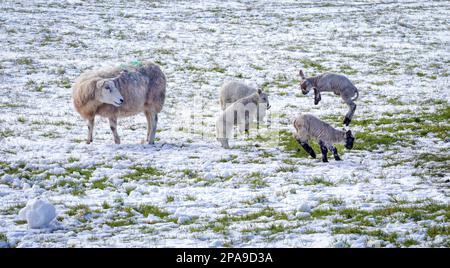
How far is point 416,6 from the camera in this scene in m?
54.2

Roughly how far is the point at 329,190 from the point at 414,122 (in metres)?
8.29

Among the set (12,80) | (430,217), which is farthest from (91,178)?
(12,80)

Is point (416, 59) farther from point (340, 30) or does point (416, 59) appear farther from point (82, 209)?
point (82, 209)

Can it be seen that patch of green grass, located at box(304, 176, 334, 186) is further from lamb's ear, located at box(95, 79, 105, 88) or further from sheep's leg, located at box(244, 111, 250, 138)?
lamb's ear, located at box(95, 79, 105, 88)

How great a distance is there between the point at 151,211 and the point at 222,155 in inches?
184

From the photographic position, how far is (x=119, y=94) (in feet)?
49.3

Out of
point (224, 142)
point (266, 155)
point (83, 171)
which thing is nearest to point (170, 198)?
point (83, 171)

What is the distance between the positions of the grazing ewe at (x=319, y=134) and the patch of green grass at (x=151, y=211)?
5453mm

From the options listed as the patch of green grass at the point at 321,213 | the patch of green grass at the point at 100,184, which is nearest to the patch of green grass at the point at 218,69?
the patch of green grass at the point at 100,184

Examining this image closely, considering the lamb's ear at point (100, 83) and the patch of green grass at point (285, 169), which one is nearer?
the patch of green grass at point (285, 169)

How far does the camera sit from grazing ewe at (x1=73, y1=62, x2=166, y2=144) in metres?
15.1

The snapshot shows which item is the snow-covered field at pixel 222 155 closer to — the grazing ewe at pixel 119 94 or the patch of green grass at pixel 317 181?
the patch of green grass at pixel 317 181

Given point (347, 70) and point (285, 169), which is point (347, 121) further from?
point (347, 70)

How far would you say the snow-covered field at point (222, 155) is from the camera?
917 cm
